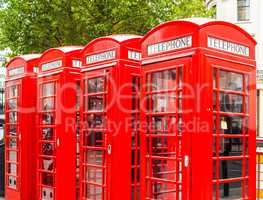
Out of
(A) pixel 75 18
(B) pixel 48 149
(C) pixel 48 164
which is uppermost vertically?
(A) pixel 75 18

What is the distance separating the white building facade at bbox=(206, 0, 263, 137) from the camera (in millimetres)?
26188

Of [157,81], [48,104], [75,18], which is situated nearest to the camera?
[157,81]

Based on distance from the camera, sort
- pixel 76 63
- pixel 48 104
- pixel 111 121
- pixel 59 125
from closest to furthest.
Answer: pixel 111 121
pixel 59 125
pixel 76 63
pixel 48 104

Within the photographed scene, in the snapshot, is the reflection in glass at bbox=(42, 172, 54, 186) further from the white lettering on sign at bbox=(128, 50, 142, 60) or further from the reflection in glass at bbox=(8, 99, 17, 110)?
the white lettering on sign at bbox=(128, 50, 142, 60)

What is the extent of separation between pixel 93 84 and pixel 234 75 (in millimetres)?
2214

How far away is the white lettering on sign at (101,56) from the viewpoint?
22.3 ft

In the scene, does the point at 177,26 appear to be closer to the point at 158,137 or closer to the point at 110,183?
the point at 158,137

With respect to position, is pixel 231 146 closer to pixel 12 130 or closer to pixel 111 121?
pixel 111 121

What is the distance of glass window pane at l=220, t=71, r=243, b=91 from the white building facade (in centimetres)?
2045

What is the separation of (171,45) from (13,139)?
16.3ft

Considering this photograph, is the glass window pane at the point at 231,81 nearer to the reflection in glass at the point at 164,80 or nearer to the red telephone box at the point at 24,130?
the reflection in glass at the point at 164,80

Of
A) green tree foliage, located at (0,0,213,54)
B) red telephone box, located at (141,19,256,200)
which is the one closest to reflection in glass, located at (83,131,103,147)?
red telephone box, located at (141,19,256,200)

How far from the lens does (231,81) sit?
5.60 m

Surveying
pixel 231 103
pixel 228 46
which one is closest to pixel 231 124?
pixel 231 103
